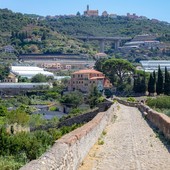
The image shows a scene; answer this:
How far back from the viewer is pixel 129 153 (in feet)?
36.2

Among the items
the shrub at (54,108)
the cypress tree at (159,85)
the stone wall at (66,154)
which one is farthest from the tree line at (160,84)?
the stone wall at (66,154)

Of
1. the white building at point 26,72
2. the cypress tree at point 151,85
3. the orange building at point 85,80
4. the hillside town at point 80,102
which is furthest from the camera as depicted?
the white building at point 26,72

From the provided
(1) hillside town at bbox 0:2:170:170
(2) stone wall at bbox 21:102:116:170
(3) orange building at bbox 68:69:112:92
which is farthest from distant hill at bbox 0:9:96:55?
(2) stone wall at bbox 21:102:116:170

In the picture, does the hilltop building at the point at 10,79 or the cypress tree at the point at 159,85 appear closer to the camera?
the cypress tree at the point at 159,85

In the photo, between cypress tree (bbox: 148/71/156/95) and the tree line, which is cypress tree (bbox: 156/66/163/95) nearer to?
the tree line

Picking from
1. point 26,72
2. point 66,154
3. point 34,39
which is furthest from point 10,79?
point 66,154

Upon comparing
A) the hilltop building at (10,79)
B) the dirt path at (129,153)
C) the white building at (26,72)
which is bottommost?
the hilltop building at (10,79)

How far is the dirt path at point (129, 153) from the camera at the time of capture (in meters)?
9.59

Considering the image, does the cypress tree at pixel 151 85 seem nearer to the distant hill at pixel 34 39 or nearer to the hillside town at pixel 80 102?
the hillside town at pixel 80 102

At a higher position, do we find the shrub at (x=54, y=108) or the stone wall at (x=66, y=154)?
the stone wall at (x=66, y=154)

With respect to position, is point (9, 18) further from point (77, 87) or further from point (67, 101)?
point (67, 101)

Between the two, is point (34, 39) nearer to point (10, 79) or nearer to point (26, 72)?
point (26, 72)

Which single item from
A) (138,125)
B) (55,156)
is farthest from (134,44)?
(55,156)

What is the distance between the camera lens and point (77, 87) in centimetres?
7825
